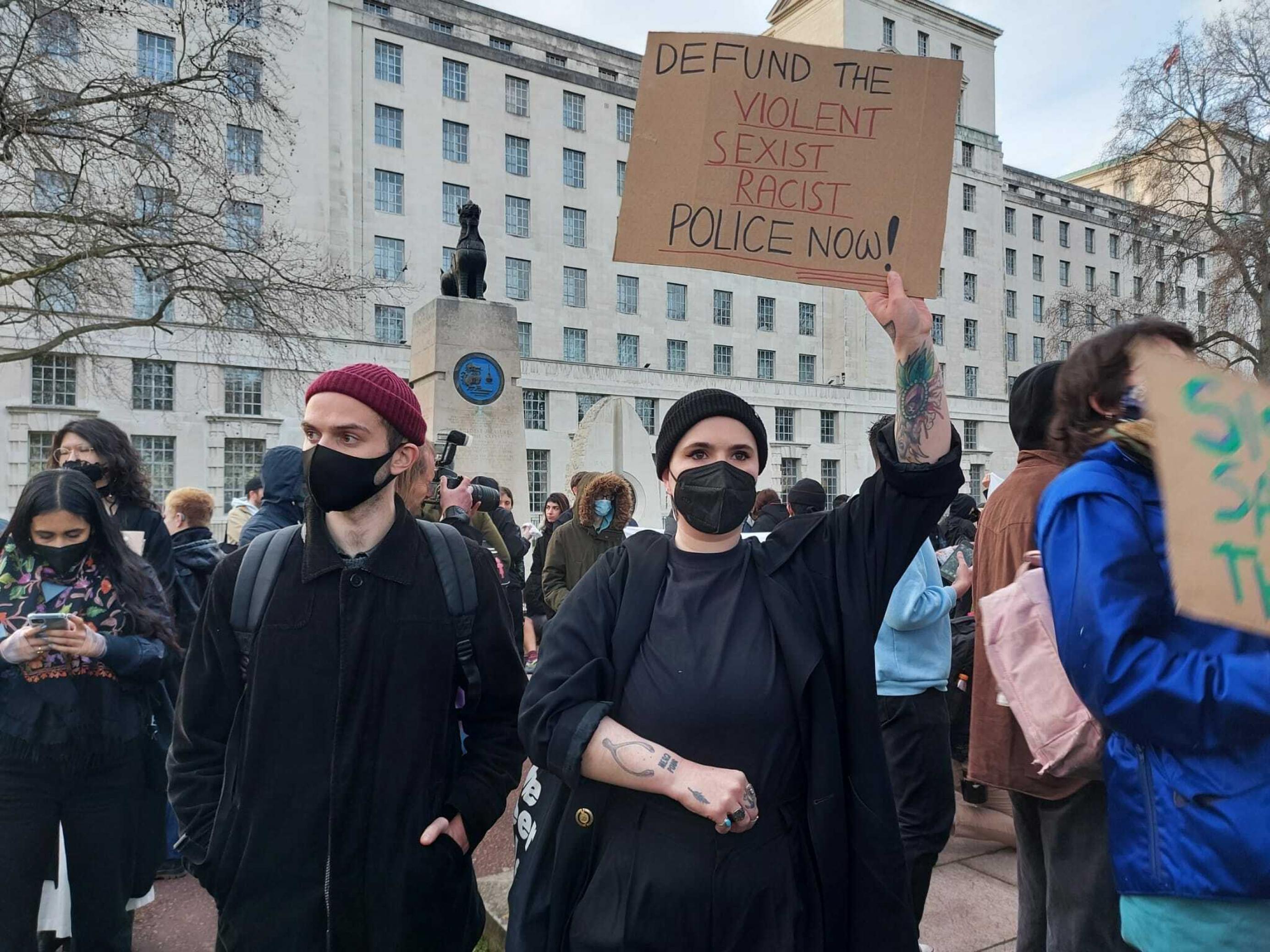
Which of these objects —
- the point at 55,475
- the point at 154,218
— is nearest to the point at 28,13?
the point at 154,218

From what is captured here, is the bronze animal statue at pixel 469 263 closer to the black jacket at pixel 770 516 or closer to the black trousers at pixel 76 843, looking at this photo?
the black jacket at pixel 770 516

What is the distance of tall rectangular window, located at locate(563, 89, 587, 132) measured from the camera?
139ft

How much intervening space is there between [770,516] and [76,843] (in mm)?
5786

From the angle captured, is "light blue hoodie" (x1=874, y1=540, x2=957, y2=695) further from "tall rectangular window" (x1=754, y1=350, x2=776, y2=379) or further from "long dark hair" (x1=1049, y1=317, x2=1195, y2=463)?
"tall rectangular window" (x1=754, y1=350, x2=776, y2=379)

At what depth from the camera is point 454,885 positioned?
232 cm

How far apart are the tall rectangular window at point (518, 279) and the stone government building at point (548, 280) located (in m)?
0.08

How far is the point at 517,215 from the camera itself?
133 feet

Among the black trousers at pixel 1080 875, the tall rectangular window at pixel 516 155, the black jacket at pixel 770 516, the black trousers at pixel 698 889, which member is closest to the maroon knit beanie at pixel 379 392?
the black trousers at pixel 698 889

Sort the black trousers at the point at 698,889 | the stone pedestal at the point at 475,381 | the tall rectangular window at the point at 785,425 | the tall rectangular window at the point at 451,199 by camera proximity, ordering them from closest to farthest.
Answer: the black trousers at the point at 698,889
the stone pedestal at the point at 475,381
the tall rectangular window at the point at 451,199
the tall rectangular window at the point at 785,425

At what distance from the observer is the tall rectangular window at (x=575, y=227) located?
41.6 m

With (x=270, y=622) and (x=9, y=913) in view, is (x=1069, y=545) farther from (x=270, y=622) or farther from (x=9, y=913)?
(x=9, y=913)

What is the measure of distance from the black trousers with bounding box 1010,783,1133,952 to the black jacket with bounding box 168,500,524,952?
62.8 inches

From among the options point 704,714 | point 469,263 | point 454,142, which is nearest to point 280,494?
point 704,714

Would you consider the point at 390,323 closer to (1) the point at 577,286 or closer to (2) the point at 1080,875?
Answer: (1) the point at 577,286
